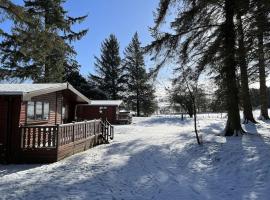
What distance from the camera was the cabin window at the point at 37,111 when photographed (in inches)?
556

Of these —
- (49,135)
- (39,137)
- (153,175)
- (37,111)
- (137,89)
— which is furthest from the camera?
(137,89)

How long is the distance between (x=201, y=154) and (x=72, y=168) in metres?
4.28

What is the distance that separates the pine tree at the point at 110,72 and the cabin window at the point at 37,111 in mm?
38491

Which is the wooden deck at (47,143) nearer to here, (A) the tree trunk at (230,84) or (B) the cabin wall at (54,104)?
(B) the cabin wall at (54,104)

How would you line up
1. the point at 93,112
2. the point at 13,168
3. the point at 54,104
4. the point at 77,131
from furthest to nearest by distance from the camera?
the point at 93,112 → the point at 54,104 → the point at 77,131 → the point at 13,168

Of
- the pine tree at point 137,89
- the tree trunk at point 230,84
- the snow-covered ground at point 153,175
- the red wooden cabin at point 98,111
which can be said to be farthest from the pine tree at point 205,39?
the pine tree at point 137,89

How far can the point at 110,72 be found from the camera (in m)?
55.7

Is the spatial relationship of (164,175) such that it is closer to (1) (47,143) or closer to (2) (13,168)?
(2) (13,168)

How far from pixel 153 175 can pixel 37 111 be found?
310 inches

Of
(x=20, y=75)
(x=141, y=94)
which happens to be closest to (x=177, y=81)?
(x=20, y=75)

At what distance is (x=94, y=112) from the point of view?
37.7 m

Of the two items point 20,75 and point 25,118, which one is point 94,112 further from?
point 25,118

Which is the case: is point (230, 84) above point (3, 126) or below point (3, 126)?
above

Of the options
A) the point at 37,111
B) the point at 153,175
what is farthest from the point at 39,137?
the point at 153,175
